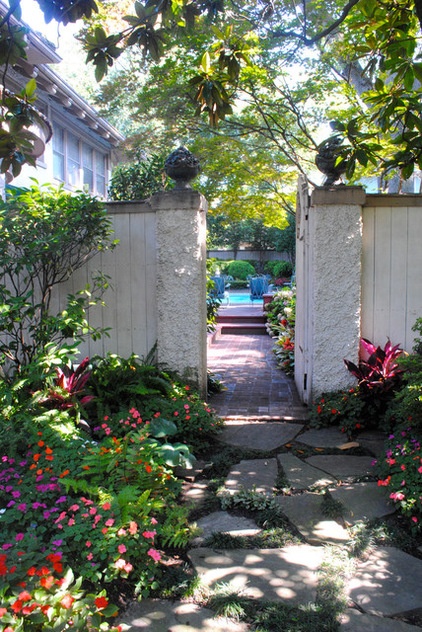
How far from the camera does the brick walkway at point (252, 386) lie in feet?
17.1

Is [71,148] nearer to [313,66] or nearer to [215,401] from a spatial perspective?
[313,66]

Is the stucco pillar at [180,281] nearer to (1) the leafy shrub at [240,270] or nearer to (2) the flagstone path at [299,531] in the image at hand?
(2) the flagstone path at [299,531]

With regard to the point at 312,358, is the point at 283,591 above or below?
below

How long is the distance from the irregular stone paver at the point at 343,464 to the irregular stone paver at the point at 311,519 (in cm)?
48

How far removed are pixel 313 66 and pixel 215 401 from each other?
685 centimetres

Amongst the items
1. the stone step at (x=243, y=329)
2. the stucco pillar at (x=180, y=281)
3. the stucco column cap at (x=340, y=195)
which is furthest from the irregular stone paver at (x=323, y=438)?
the stone step at (x=243, y=329)

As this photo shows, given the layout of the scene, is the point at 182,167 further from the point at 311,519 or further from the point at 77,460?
the point at 311,519

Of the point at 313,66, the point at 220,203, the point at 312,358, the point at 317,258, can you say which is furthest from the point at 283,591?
the point at 220,203

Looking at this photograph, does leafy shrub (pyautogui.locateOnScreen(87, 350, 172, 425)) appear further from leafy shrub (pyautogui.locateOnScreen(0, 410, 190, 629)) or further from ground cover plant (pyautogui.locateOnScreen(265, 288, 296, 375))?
ground cover plant (pyautogui.locateOnScreen(265, 288, 296, 375))

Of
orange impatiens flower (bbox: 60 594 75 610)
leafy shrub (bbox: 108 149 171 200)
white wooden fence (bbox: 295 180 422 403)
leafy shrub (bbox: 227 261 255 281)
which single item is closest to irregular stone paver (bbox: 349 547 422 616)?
orange impatiens flower (bbox: 60 594 75 610)

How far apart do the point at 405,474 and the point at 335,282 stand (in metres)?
2.20

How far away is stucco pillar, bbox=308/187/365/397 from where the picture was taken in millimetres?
4871

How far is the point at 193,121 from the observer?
34.9 feet

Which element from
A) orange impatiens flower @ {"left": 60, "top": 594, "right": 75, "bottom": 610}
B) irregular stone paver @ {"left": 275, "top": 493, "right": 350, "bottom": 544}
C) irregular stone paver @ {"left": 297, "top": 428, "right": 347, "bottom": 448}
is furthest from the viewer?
irregular stone paver @ {"left": 297, "top": 428, "right": 347, "bottom": 448}
